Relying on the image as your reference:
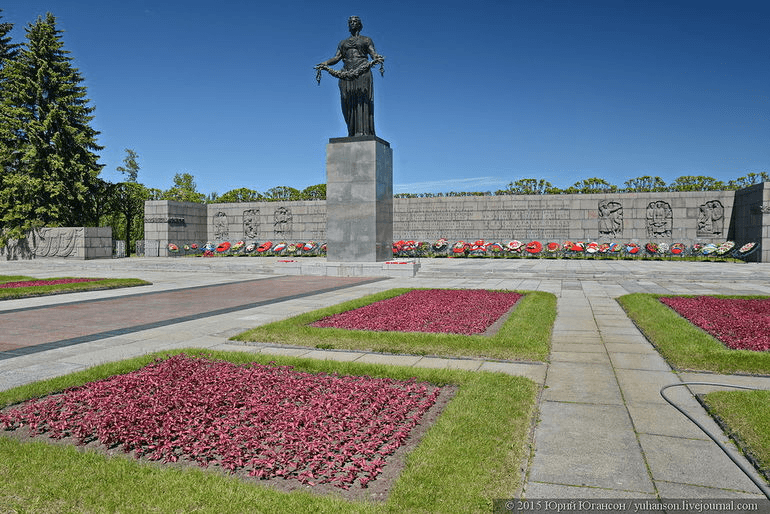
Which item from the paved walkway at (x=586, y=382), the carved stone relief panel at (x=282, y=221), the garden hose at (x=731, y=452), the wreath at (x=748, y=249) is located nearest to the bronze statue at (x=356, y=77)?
the paved walkway at (x=586, y=382)

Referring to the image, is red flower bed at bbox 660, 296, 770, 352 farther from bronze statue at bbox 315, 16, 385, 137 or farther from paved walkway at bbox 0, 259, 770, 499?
A: bronze statue at bbox 315, 16, 385, 137

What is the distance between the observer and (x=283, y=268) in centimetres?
2172

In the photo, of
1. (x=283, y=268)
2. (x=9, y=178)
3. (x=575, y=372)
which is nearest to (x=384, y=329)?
(x=575, y=372)

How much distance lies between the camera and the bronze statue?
20.2 meters

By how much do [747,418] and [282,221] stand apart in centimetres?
3715

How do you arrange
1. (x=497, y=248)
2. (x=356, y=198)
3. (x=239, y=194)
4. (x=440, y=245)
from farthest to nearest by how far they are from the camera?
(x=239, y=194) < (x=440, y=245) < (x=497, y=248) < (x=356, y=198)

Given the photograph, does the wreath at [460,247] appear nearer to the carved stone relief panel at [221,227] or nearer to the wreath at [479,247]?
the wreath at [479,247]

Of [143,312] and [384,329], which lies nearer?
[384,329]

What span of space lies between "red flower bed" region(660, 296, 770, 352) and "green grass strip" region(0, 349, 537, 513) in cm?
512

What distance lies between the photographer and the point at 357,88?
66.7 ft

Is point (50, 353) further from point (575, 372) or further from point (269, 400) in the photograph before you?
point (575, 372)

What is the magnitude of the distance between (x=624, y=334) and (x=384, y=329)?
157 inches

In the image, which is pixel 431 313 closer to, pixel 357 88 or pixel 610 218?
pixel 357 88

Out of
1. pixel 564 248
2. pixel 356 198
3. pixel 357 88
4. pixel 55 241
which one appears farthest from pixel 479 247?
pixel 55 241
